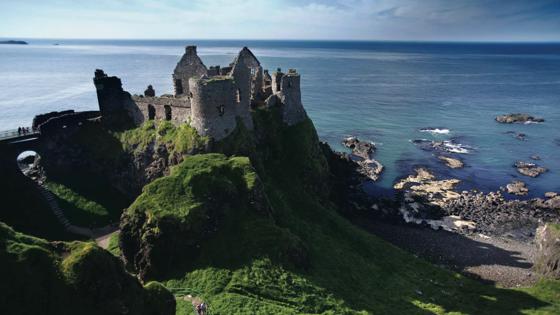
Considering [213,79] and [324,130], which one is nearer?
[213,79]

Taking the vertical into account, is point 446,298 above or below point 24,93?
below

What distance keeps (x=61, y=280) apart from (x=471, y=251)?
1835 inches

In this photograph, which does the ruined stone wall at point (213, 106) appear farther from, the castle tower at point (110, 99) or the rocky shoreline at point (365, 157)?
the rocky shoreline at point (365, 157)

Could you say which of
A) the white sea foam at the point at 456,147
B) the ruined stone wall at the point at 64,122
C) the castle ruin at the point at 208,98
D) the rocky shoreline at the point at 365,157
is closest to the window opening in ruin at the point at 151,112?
the castle ruin at the point at 208,98

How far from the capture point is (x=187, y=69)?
51344 millimetres

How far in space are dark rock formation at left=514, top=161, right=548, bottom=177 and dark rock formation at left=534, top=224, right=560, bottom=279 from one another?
3505 cm

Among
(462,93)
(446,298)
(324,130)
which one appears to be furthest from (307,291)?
(462,93)

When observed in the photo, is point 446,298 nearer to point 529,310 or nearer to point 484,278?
point 529,310

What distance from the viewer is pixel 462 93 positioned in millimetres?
152500

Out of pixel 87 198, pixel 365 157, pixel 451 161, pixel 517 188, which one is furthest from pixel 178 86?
pixel 517 188

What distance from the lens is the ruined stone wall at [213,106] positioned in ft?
137

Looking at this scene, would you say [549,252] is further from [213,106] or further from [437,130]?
[437,130]

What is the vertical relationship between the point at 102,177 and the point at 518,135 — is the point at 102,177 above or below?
above

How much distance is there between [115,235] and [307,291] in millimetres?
22273
